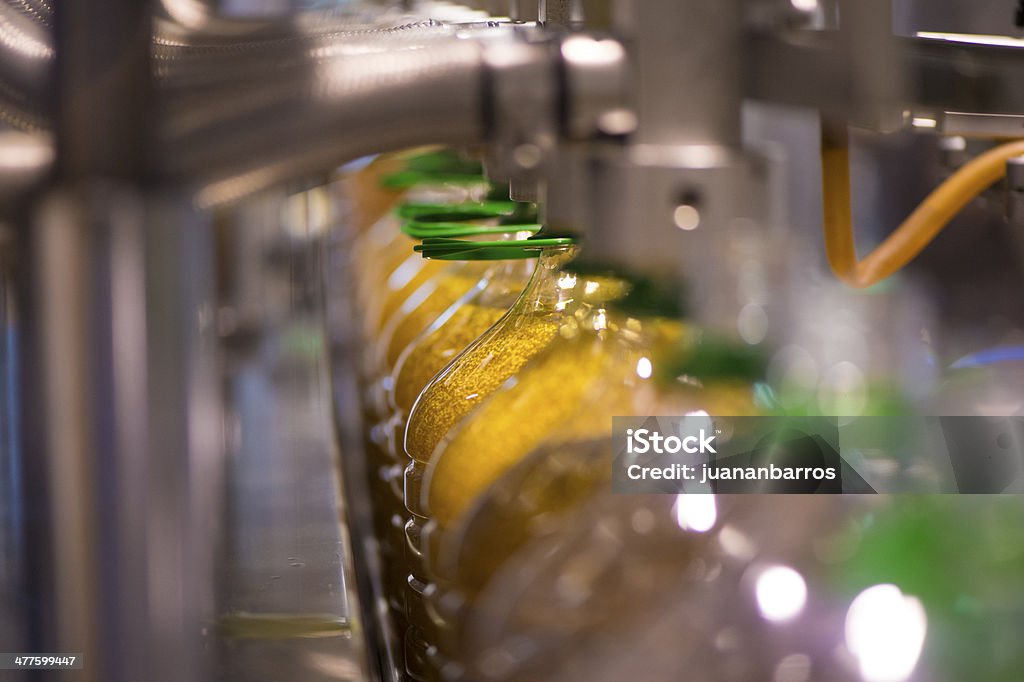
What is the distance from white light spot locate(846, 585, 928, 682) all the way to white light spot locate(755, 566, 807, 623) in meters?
0.04

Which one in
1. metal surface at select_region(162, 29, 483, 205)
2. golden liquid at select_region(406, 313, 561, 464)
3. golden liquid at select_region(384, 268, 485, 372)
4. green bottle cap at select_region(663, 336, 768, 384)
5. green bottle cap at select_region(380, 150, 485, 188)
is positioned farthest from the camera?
green bottle cap at select_region(380, 150, 485, 188)

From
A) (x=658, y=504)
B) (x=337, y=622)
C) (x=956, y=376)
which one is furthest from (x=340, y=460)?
(x=658, y=504)

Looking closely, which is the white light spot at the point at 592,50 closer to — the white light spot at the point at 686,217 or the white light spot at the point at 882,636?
the white light spot at the point at 686,217

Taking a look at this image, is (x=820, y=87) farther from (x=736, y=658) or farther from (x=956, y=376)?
(x=956, y=376)

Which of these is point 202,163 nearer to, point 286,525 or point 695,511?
point 695,511

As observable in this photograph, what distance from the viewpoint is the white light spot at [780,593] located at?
17.7 inches

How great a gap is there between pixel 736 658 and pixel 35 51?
0.35m

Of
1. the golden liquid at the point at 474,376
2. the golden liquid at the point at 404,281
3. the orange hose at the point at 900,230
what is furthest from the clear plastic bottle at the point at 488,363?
the golden liquid at the point at 404,281

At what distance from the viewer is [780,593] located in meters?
0.46

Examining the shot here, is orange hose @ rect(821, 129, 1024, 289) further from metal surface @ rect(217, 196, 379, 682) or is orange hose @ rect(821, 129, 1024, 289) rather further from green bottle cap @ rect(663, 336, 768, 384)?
metal surface @ rect(217, 196, 379, 682)

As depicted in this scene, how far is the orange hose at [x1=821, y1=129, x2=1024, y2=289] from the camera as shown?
445 millimetres

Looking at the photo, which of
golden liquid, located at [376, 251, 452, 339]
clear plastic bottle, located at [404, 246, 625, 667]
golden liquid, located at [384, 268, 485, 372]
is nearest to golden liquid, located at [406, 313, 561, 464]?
clear plastic bottle, located at [404, 246, 625, 667]

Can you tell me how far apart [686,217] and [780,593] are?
22cm

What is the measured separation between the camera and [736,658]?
1.49 ft
